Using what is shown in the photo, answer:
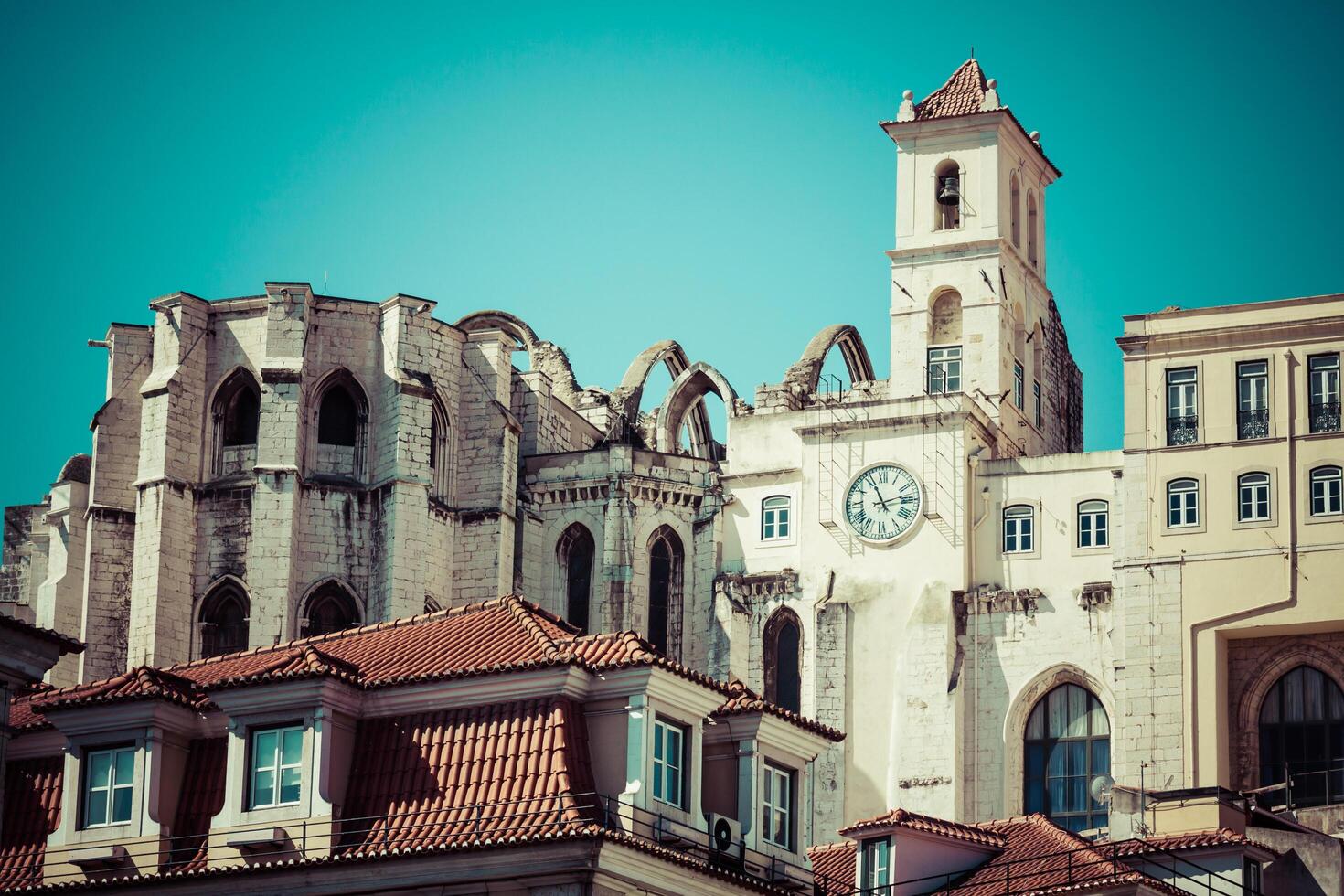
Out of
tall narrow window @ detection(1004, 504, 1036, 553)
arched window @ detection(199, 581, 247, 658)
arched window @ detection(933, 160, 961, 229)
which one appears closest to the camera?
arched window @ detection(199, 581, 247, 658)

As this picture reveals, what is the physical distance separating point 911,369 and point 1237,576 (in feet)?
44.3

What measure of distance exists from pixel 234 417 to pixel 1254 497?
25.7 metres

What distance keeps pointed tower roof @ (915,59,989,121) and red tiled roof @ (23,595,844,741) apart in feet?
133

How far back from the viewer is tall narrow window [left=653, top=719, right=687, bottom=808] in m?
39.3

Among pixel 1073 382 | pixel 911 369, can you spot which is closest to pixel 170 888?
pixel 911 369

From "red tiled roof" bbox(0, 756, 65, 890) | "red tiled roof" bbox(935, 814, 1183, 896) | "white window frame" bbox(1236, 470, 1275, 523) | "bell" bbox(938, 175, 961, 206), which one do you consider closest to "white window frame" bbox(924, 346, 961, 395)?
"bell" bbox(938, 175, 961, 206)

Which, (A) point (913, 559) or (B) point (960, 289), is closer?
(A) point (913, 559)

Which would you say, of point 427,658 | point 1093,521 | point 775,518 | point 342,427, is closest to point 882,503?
point 775,518

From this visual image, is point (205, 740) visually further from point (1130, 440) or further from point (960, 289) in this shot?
point (960, 289)

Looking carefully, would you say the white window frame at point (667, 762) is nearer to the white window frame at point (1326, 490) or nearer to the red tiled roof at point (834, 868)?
the red tiled roof at point (834, 868)

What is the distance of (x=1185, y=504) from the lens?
70.3 m

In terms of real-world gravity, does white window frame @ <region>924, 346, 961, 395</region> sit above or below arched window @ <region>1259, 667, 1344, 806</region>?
above

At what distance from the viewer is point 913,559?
7488 centimetres

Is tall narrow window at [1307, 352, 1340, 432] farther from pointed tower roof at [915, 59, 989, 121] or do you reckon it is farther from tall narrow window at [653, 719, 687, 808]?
tall narrow window at [653, 719, 687, 808]
